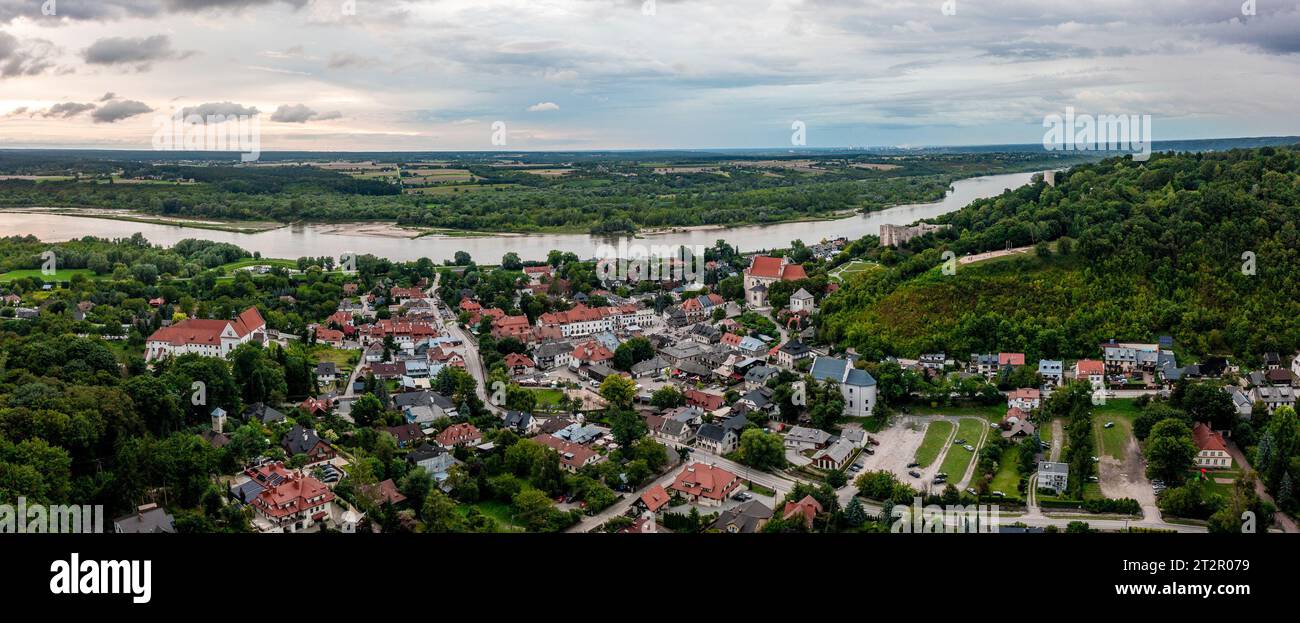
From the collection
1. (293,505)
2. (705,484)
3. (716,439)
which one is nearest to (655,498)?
(705,484)

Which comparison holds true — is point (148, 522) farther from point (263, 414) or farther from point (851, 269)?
point (851, 269)

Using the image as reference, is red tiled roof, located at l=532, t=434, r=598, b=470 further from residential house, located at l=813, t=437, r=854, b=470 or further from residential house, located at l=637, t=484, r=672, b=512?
residential house, located at l=813, t=437, r=854, b=470

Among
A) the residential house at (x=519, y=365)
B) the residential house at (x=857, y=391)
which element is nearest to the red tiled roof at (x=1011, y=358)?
the residential house at (x=857, y=391)

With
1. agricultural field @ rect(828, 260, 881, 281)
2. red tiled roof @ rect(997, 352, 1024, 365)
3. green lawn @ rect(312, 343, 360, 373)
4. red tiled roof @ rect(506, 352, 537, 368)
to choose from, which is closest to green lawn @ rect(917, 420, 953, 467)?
red tiled roof @ rect(997, 352, 1024, 365)

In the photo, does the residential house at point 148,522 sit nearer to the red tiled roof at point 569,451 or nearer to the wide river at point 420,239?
the red tiled roof at point 569,451
